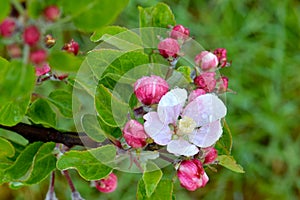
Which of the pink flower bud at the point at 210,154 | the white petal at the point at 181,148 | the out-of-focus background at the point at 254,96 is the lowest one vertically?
the out-of-focus background at the point at 254,96

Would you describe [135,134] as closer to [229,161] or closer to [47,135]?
[229,161]

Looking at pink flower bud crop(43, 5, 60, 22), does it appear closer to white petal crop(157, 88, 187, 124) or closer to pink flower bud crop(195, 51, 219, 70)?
white petal crop(157, 88, 187, 124)

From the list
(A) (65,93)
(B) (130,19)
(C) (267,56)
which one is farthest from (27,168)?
(C) (267,56)

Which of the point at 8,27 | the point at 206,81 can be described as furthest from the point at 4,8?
the point at 206,81

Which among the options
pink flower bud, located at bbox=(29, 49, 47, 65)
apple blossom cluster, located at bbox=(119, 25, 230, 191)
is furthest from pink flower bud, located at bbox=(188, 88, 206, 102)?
pink flower bud, located at bbox=(29, 49, 47, 65)

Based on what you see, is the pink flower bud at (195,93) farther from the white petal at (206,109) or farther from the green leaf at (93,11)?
the green leaf at (93,11)

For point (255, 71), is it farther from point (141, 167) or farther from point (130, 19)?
point (141, 167)

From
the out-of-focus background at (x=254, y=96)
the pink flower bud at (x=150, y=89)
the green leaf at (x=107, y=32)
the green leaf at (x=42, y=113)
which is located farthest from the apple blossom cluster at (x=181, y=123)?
the out-of-focus background at (x=254, y=96)
